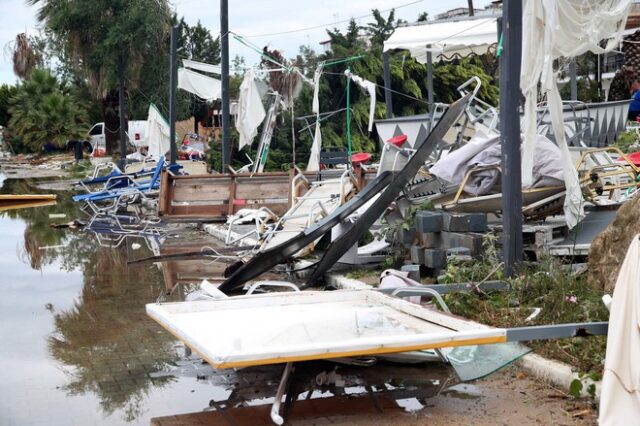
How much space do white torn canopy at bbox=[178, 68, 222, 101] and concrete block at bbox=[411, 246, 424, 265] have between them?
61.4 feet

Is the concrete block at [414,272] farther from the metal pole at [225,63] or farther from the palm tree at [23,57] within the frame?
the palm tree at [23,57]

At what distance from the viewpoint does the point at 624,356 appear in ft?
16.7

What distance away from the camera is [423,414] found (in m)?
5.91

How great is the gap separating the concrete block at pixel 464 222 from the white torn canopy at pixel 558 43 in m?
0.61

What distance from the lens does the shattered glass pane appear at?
6.25 metres

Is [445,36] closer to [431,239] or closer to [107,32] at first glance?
[431,239]

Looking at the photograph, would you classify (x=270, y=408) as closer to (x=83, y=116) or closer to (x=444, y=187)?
(x=444, y=187)

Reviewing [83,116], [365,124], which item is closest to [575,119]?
[365,124]

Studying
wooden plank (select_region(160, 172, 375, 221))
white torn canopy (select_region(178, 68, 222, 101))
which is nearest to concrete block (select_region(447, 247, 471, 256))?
wooden plank (select_region(160, 172, 375, 221))

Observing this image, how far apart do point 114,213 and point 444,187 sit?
36.9 ft

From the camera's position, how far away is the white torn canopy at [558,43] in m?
8.34

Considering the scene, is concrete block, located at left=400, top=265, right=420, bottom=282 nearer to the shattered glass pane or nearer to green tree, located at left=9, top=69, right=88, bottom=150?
the shattered glass pane

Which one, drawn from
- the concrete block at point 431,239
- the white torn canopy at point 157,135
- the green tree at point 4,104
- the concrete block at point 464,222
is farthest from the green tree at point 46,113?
the concrete block at point 464,222

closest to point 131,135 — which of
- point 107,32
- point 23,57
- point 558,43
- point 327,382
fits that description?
point 107,32
